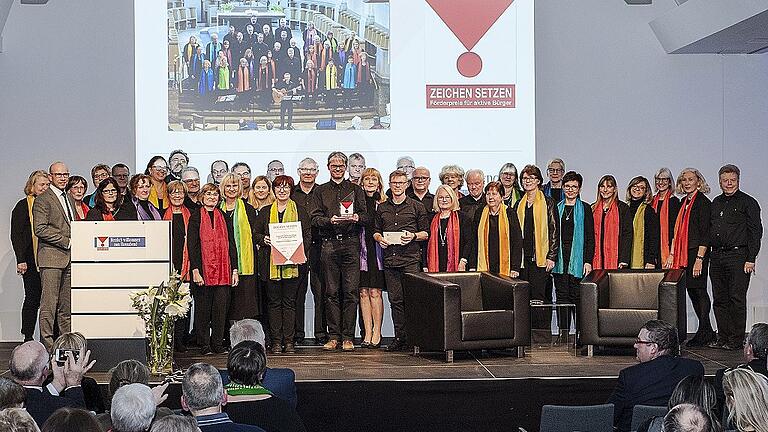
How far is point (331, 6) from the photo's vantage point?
32.8ft

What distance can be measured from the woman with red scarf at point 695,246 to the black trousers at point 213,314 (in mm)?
3668

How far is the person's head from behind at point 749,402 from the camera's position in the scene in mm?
3686

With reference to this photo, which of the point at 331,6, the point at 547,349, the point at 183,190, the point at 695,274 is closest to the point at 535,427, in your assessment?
the point at 547,349

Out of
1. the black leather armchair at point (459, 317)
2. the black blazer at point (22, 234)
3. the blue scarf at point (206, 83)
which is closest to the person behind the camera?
the black leather armchair at point (459, 317)

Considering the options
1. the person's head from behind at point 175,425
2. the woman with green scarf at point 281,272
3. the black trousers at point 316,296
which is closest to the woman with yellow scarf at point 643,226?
the black trousers at point 316,296

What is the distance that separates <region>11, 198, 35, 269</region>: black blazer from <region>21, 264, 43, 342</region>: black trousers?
3.5 inches

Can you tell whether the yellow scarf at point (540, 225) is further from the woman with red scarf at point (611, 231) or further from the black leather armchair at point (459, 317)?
the black leather armchair at point (459, 317)

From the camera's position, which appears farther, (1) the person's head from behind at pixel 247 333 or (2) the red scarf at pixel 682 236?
(2) the red scarf at pixel 682 236

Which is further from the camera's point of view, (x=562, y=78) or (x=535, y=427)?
(x=562, y=78)

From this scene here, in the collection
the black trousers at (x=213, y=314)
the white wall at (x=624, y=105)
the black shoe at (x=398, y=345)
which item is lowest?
the black shoe at (x=398, y=345)

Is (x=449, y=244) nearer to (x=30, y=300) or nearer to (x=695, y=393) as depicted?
(x=30, y=300)

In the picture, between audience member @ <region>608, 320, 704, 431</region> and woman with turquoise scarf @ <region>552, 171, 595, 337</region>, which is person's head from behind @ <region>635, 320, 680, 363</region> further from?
woman with turquoise scarf @ <region>552, 171, 595, 337</region>

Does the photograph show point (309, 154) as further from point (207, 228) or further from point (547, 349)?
→ point (547, 349)

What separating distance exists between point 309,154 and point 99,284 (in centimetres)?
314
